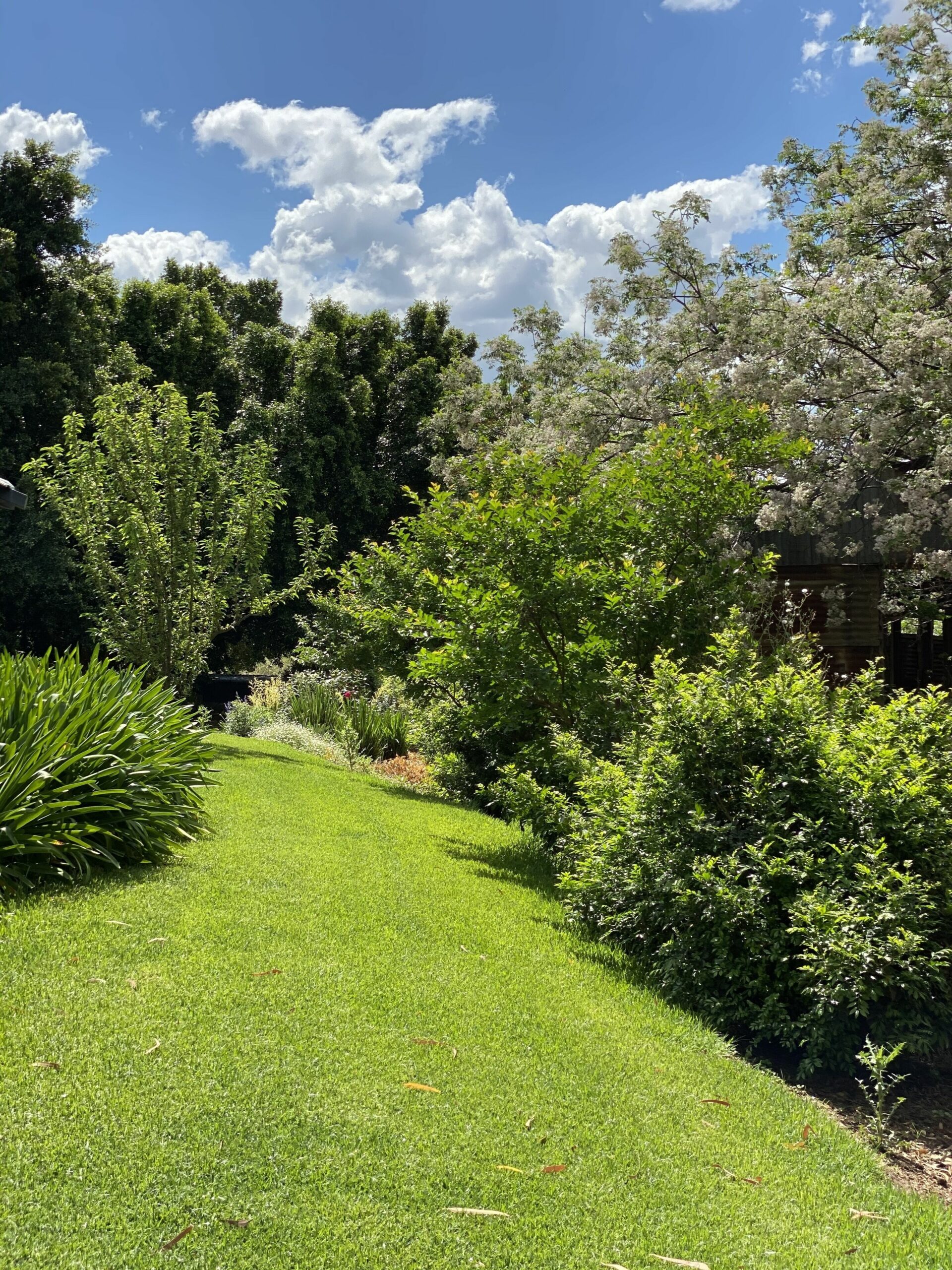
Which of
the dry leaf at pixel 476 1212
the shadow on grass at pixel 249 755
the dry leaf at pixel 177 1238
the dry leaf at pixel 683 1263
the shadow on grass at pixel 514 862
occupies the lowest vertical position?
the dry leaf at pixel 177 1238

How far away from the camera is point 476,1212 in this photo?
2.69m

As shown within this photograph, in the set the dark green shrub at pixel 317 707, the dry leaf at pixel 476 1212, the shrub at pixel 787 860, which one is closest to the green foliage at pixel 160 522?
the dark green shrub at pixel 317 707

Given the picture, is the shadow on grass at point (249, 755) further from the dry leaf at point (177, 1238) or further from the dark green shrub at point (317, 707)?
the dry leaf at point (177, 1238)

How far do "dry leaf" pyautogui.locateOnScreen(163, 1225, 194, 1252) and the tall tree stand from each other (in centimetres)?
1649

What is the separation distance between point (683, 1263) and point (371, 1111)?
111 cm

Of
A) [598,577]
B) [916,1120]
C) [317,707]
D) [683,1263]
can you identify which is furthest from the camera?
[317,707]

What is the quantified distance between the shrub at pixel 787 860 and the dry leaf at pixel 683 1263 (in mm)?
1653

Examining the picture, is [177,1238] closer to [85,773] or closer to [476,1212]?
[476,1212]

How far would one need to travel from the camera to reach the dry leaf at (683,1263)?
2.59 metres

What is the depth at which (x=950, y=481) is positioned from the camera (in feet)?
24.5

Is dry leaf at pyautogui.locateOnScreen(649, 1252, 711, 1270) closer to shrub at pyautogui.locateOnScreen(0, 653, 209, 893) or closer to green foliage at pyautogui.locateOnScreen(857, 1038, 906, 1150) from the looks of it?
green foliage at pyautogui.locateOnScreen(857, 1038, 906, 1150)

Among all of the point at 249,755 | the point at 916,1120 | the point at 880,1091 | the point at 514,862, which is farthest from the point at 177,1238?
the point at 249,755

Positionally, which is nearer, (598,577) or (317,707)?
Result: (598,577)

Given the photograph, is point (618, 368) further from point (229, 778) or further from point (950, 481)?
point (229, 778)
